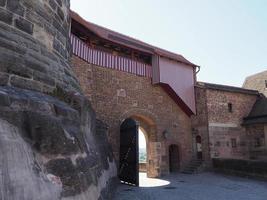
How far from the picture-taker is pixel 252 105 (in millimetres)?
17484

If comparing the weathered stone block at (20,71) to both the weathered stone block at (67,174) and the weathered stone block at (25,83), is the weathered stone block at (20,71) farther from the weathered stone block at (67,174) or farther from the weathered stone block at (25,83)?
the weathered stone block at (67,174)

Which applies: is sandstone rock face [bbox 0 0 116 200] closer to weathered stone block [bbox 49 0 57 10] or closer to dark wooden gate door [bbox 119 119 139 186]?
weathered stone block [bbox 49 0 57 10]

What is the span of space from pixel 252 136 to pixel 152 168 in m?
6.94

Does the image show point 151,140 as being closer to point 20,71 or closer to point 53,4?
point 53,4

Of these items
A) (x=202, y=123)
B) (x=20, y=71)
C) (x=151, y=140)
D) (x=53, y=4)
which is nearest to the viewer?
(x=20, y=71)

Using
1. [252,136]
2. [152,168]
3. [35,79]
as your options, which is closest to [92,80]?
[152,168]

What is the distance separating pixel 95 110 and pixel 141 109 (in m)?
2.78

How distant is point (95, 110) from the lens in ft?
38.8

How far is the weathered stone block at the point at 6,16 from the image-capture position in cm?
380

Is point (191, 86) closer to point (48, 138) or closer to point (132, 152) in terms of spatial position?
point (132, 152)

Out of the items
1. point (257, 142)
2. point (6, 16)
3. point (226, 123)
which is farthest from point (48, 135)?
point (257, 142)

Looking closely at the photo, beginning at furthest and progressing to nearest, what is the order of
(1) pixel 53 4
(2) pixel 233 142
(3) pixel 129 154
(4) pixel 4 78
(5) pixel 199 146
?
(5) pixel 199 146, (2) pixel 233 142, (3) pixel 129 154, (1) pixel 53 4, (4) pixel 4 78

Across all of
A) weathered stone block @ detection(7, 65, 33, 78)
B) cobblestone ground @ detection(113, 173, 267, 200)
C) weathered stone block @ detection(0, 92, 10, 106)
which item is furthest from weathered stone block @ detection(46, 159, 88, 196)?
cobblestone ground @ detection(113, 173, 267, 200)

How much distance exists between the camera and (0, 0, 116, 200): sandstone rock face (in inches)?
96.0
